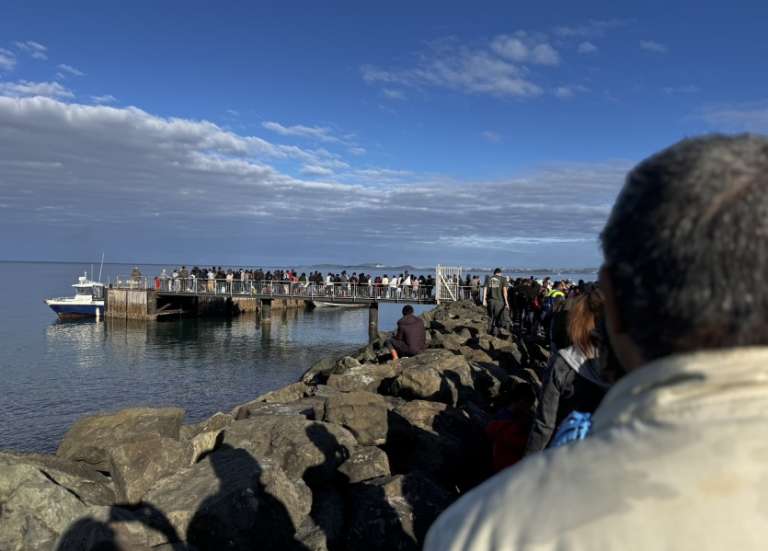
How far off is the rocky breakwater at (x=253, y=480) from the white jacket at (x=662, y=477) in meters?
3.76

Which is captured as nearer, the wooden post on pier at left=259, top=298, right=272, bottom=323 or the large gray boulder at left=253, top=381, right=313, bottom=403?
the large gray boulder at left=253, top=381, right=313, bottom=403

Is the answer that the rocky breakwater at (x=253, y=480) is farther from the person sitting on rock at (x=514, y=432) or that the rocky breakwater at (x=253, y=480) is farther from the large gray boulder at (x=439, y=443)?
the person sitting on rock at (x=514, y=432)

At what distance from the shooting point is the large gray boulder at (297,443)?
19.5 feet

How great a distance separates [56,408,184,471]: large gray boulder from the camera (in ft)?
24.3

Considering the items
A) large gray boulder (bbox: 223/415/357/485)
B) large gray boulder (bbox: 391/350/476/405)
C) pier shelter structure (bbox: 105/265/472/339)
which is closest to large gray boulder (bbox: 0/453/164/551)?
large gray boulder (bbox: 223/415/357/485)

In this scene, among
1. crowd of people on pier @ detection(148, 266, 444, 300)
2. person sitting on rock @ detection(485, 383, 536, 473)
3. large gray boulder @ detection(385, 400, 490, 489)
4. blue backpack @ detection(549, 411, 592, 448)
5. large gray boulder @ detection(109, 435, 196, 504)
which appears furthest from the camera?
crowd of people on pier @ detection(148, 266, 444, 300)

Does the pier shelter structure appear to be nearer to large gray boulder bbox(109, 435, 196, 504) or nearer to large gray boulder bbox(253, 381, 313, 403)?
large gray boulder bbox(253, 381, 313, 403)

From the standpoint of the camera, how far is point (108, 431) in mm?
7699

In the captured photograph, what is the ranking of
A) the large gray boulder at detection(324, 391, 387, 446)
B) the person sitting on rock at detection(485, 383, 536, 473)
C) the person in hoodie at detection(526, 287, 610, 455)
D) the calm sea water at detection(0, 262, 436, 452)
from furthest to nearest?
the calm sea water at detection(0, 262, 436, 452) → the large gray boulder at detection(324, 391, 387, 446) → the person sitting on rock at detection(485, 383, 536, 473) → the person in hoodie at detection(526, 287, 610, 455)

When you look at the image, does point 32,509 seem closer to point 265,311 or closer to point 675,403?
point 675,403

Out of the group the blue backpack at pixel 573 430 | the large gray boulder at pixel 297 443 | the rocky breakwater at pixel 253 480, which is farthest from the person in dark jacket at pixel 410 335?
the blue backpack at pixel 573 430

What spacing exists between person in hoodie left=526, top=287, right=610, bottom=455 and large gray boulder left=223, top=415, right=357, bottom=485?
2642 millimetres

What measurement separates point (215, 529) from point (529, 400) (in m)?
2.81

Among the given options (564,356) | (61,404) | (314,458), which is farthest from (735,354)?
(61,404)
